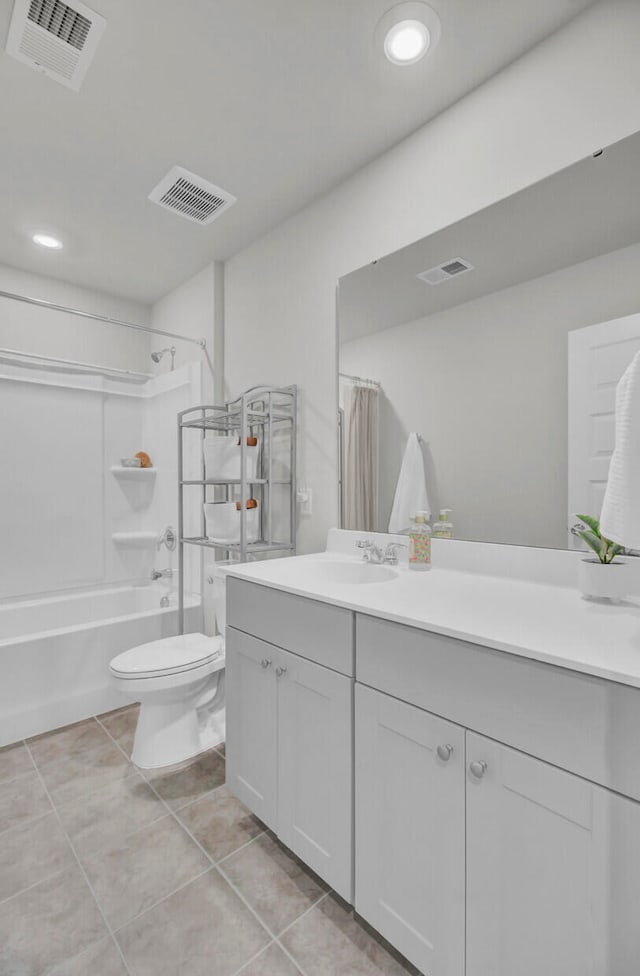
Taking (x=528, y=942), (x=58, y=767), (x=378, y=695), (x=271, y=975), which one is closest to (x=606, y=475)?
(x=378, y=695)

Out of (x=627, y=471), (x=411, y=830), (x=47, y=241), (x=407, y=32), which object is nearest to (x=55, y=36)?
(x=407, y=32)

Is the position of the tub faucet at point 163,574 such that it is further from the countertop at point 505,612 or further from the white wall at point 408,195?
the countertop at point 505,612

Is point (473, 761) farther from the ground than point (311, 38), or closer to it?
closer to it

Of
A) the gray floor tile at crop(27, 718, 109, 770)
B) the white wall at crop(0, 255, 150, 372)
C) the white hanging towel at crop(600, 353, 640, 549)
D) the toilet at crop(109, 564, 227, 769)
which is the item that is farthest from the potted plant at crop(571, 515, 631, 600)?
the white wall at crop(0, 255, 150, 372)

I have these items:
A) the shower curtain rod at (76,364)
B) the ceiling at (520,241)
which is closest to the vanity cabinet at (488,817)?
the ceiling at (520,241)

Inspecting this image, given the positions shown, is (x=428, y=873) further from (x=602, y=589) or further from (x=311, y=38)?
(x=311, y=38)

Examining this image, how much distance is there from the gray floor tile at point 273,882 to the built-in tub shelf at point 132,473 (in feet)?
7.56

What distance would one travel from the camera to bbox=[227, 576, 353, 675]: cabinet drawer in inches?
46.0

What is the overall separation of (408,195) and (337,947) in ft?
7.53

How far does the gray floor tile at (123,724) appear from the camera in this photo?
2098mm

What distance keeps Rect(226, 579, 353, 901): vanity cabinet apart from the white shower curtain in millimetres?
578

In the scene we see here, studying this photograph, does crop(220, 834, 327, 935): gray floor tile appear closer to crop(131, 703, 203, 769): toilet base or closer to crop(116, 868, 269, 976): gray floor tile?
crop(116, 868, 269, 976): gray floor tile

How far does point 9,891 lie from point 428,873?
1.22m

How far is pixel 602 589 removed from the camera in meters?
1.10
